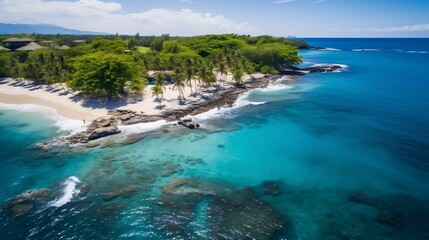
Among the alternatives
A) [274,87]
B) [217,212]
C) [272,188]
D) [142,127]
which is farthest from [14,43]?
[272,188]

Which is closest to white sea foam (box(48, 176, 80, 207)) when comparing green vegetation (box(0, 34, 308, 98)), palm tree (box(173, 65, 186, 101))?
green vegetation (box(0, 34, 308, 98))

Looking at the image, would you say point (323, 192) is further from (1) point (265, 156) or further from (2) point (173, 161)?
(2) point (173, 161)

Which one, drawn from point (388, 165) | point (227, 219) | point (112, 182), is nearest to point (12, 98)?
point (112, 182)

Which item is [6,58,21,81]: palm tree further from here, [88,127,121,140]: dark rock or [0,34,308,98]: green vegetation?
[88,127,121,140]: dark rock

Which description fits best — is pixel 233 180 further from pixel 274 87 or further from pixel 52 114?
pixel 274 87

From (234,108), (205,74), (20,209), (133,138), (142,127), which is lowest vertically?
(20,209)

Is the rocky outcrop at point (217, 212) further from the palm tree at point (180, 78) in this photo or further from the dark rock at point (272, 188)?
the palm tree at point (180, 78)

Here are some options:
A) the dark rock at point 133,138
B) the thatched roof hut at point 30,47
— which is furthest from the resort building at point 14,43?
the dark rock at point 133,138
